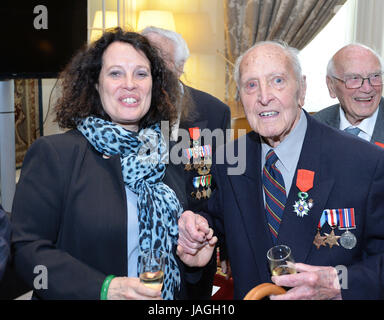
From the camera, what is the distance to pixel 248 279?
5.45ft

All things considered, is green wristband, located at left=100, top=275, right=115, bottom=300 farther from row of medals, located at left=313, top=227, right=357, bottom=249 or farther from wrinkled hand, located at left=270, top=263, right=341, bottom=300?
row of medals, located at left=313, top=227, right=357, bottom=249

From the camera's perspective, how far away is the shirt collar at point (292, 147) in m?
1.68

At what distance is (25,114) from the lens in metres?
4.77

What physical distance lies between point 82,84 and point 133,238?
72cm

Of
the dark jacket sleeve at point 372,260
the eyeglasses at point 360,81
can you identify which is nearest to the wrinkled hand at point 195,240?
the dark jacket sleeve at point 372,260

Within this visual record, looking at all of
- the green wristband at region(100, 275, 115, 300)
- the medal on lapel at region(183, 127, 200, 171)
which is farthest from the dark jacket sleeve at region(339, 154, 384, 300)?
the medal on lapel at region(183, 127, 200, 171)

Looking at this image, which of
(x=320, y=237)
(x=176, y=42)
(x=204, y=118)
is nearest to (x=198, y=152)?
(x=204, y=118)

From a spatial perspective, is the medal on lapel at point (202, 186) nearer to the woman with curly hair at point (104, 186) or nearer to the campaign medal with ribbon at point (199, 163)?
the campaign medal with ribbon at point (199, 163)

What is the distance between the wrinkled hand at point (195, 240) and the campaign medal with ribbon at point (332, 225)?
46cm

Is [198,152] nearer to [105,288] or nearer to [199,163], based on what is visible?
[199,163]

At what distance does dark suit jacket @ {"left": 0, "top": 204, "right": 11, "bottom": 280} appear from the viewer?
1.35 metres

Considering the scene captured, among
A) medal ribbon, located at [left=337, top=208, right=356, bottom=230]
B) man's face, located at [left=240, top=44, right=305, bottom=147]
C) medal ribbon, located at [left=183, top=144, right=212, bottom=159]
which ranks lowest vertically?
medal ribbon, located at [left=337, top=208, right=356, bottom=230]

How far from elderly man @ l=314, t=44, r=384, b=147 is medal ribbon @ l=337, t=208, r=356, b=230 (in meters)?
1.14
